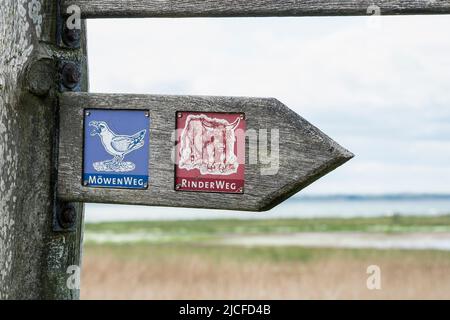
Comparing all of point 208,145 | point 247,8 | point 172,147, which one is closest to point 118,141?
point 172,147

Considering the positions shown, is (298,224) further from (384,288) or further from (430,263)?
Answer: (384,288)

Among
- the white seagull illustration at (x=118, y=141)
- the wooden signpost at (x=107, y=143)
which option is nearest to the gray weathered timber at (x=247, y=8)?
the wooden signpost at (x=107, y=143)

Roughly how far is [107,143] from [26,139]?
0.32 metres

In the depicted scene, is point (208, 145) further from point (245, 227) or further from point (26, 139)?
point (245, 227)

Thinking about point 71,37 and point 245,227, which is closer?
point 71,37

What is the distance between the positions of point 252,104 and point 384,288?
16006 millimetres

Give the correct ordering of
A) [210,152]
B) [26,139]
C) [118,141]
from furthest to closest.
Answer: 1. [26,139]
2. [118,141]
3. [210,152]

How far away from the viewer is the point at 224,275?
67.4ft

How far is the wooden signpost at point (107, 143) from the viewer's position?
121 inches

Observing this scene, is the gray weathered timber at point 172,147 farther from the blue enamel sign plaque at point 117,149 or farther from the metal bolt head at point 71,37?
the metal bolt head at point 71,37

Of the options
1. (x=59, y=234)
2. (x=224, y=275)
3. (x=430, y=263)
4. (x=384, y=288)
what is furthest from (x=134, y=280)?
(x=59, y=234)

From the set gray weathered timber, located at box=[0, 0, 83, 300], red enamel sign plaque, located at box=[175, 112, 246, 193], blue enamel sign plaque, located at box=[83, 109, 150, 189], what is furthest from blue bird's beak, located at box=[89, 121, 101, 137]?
red enamel sign plaque, located at box=[175, 112, 246, 193]

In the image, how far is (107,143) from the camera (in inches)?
130

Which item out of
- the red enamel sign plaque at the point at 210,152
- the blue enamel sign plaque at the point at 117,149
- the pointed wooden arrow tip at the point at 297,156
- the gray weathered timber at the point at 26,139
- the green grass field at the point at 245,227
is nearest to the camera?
the pointed wooden arrow tip at the point at 297,156
